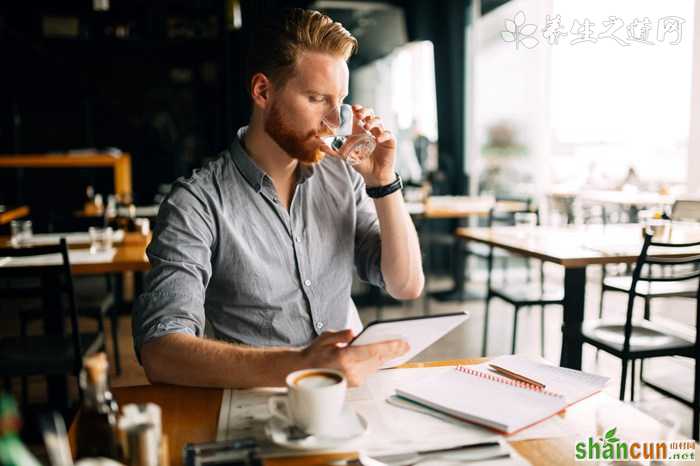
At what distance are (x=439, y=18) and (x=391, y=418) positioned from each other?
5.84 meters

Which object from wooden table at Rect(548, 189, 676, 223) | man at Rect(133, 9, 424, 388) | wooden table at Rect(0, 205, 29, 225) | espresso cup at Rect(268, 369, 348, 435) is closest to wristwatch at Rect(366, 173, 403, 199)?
man at Rect(133, 9, 424, 388)

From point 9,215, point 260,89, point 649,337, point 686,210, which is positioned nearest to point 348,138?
point 260,89

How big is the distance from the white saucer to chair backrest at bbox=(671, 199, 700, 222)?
1.86m

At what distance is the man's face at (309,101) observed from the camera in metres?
1.30

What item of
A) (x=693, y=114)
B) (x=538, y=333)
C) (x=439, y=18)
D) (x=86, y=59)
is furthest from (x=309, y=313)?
(x=86, y=59)

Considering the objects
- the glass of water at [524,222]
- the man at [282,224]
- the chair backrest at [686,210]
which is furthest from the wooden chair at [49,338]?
the chair backrest at [686,210]

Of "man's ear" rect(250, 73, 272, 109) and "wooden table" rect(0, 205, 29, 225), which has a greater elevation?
"man's ear" rect(250, 73, 272, 109)

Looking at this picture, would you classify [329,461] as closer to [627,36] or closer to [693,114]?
[627,36]

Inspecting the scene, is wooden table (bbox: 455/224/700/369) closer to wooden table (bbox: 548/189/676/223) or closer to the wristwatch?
wooden table (bbox: 548/189/676/223)

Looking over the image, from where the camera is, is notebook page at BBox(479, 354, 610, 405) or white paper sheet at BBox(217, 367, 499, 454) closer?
white paper sheet at BBox(217, 367, 499, 454)

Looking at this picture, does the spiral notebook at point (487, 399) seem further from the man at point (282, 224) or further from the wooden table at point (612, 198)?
the wooden table at point (612, 198)

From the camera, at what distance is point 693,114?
75.8 inches

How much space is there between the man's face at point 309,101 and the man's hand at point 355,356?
553 mm

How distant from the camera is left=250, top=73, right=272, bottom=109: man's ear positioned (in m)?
1.36
